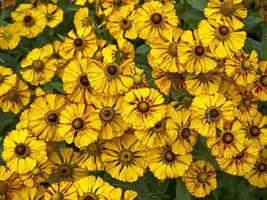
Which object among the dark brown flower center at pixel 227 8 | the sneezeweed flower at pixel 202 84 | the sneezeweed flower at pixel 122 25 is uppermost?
the sneezeweed flower at pixel 122 25

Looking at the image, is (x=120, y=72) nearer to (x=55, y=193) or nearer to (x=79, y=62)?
(x=79, y=62)

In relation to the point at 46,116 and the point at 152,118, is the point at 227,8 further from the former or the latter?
the point at 46,116

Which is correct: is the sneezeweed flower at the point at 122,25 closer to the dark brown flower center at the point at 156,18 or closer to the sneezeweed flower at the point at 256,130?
the dark brown flower center at the point at 156,18

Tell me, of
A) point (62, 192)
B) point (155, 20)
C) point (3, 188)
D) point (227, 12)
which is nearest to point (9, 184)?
point (3, 188)

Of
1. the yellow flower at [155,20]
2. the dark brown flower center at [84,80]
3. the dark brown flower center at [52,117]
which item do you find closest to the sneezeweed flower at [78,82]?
the dark brown flower center at [84,80]

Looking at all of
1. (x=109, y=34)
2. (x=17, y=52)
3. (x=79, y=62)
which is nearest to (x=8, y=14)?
(x=17, y=52)

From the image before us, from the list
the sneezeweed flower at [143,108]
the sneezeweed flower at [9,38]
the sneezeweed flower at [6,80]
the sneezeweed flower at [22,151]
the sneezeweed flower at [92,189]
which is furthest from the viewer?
the sneezeweed flower at [9,38]
